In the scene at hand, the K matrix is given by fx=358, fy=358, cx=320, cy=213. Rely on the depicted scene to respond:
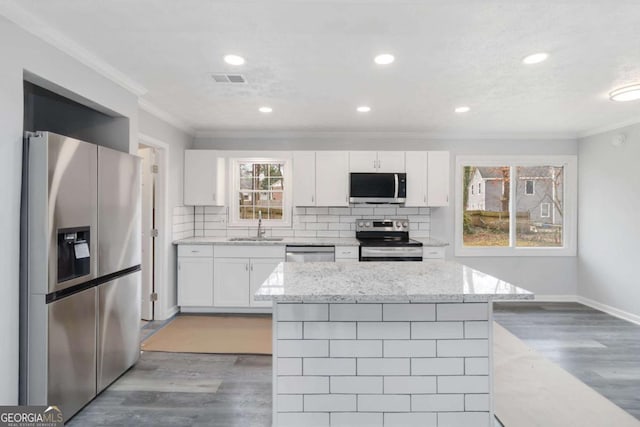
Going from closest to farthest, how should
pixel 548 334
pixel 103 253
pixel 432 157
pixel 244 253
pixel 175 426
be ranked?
pixel 175 426
pixel 103 253
pixel 548 334
pixel 244 253
pixel 432 157

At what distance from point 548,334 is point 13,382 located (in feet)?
14.2

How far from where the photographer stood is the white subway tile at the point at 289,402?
5.79ft

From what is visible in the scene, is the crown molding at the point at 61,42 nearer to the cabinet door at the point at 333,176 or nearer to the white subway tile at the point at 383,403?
the cabinet door at the point at 333,176

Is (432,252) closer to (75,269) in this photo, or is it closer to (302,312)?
(302,312)

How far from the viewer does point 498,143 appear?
487 cm

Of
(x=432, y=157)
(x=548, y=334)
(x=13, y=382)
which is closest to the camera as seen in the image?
(x=13, y=382)

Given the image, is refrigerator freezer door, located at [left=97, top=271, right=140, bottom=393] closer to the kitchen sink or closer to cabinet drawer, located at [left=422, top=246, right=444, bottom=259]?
the kitchen sink

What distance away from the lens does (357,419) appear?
1783 mm

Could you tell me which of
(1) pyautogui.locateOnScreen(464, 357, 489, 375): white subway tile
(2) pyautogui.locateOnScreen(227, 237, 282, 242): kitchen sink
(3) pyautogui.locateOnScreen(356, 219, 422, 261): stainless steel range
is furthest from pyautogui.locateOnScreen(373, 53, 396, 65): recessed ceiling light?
(2) pyautogui.locateOnScreen(227, 237, 282, 242): kitchen sink

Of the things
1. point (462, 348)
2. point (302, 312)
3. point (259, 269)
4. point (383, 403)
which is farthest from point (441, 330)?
point (259, 269)

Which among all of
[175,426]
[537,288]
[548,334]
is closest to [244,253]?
[175,426]

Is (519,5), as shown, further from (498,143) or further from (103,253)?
(498,143)

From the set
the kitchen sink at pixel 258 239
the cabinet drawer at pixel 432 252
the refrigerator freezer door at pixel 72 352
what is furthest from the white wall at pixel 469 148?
the refrigerator freezer door at pixel 72 352

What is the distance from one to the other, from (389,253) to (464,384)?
95.7 inches
